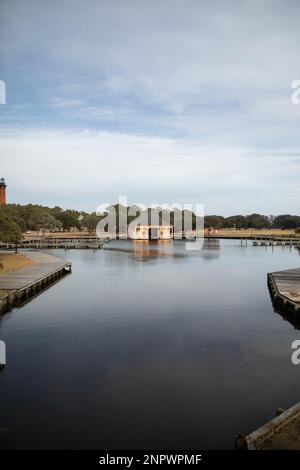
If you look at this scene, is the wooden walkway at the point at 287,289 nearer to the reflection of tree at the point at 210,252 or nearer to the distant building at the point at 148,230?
the reflection of tree at the point at 210,252

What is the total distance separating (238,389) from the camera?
15.6 m

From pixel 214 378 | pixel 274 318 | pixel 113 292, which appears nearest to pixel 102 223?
pixel 113 292

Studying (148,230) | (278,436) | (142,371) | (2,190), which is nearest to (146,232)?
(148,230)

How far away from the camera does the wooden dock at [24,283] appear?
2843 cm

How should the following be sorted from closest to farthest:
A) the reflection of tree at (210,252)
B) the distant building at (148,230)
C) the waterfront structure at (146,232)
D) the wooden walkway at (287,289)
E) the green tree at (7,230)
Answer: the wooden walkway at (287,289), the green tree at (7,230), the reflection of tree at (210,252), the waterfront structure at (146,232), the distant building at (148,230)

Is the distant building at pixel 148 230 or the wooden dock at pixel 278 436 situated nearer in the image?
the wooden dock at pixel 278 436

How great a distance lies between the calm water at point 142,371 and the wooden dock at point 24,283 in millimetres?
1022

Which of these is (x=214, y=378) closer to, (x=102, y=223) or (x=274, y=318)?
(x=274, y=318)

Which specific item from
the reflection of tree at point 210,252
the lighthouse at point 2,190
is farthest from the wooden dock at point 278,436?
the lighthouse at point 2,190

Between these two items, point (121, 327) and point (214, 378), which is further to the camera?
point (121, 327)
